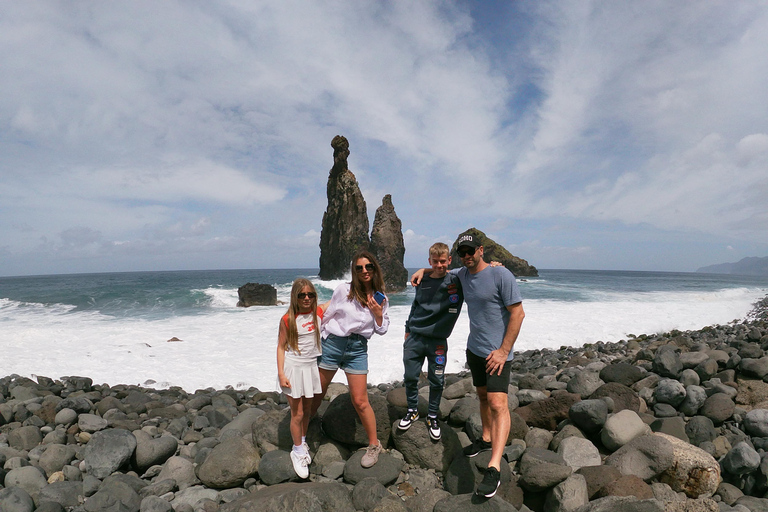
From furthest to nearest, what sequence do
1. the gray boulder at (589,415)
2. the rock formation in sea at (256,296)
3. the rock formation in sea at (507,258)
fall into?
the rock formation in sea at (507,258)
the rock formation in sea at (256,296)
the gray boulder at (589,415)

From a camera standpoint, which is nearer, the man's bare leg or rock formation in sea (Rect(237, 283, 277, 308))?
the man's bare leg

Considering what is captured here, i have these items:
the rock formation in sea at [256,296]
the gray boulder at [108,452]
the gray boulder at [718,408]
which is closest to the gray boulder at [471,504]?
the gray boulder at [718,408]

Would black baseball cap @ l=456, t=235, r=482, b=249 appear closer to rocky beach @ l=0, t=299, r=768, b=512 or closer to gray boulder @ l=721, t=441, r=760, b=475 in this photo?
rocky beach @ l=0, t=299, r=768, b=512

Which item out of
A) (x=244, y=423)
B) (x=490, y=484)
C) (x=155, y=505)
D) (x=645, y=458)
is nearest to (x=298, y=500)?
(x=155, y=505)

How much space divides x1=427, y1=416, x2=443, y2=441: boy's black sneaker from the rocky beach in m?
0.09

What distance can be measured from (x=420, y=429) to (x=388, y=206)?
4535 centimetres

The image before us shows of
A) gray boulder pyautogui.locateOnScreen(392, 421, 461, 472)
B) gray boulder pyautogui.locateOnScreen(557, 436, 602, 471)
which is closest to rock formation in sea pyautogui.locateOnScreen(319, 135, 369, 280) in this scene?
gray boulder pyautogui.locateOnScreen(392, 421, 461, 472)

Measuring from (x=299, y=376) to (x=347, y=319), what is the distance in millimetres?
723

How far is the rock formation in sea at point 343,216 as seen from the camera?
50.4 meters

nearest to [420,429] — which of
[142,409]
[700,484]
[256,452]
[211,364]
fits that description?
[256,452]

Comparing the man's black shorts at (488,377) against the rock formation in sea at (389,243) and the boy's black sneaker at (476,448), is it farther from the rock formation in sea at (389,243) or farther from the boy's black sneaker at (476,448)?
the rock formation in sea at (389,243)

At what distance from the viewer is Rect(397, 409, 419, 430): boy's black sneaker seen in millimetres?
4168

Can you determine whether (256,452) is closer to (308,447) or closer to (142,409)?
(308,447)

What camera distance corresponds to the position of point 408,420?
4191 mm
